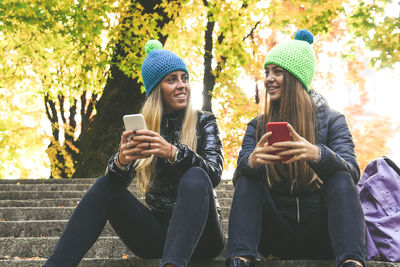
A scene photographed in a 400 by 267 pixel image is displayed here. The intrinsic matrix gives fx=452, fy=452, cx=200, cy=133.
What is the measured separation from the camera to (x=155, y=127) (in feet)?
9.41

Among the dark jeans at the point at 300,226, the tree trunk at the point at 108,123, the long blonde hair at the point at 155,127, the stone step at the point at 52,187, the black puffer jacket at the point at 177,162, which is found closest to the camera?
the dark jeans at the point at 300,226

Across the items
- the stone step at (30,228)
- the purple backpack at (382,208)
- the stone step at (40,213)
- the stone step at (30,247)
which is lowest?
the stone step at (40,213)

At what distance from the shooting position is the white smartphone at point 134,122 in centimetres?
235

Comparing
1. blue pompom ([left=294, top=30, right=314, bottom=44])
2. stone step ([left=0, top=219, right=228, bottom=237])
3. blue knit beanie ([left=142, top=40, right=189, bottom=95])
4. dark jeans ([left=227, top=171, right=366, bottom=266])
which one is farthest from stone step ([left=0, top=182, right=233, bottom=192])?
dark jeans ([left=227, top=171, right=366, bottom=266])

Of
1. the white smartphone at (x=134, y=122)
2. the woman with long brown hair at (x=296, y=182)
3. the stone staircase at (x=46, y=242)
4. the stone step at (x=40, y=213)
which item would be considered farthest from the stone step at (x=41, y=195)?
the white smartphone at (x=134, y=122)

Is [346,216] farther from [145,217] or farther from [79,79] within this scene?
[79,79]

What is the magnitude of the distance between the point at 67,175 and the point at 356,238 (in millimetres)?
10646

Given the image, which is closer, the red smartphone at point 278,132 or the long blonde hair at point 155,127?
the red smartphone at point 278,132

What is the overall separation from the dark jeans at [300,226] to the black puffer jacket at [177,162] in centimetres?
27

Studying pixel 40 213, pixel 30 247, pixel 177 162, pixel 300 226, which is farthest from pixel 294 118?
pixel 40 213

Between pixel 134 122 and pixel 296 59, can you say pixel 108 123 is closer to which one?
pixel 296 59

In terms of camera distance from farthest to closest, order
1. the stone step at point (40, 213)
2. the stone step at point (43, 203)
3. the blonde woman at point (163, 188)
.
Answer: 1. the stone step at point (43, 203)
2. the stone step at point (40, 213)
3. the blonde woman at point (163, 188)

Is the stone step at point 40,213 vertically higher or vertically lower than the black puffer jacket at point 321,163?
lower

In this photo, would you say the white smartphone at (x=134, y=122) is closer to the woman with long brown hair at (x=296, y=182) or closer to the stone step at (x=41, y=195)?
the woman with long brown hair at (x=296, y=182)
